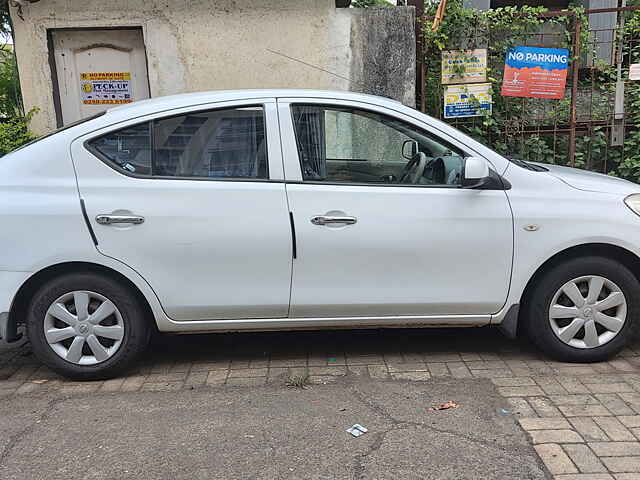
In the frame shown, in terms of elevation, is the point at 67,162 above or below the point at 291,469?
above

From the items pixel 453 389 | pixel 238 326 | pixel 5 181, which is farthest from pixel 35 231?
pixel 453 389

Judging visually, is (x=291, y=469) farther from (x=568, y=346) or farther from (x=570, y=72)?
(x=570, y=72)

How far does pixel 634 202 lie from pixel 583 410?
1369mm

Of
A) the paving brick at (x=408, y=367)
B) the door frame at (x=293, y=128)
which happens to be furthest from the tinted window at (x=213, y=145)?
the paving brick at (x=408, y=367)

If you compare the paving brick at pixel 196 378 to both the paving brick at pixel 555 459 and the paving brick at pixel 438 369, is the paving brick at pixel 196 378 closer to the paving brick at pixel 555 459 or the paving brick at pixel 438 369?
the paving brick at pixel 438 369

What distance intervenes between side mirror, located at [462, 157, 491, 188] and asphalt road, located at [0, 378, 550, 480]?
1.23 metres

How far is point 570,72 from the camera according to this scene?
274 inches

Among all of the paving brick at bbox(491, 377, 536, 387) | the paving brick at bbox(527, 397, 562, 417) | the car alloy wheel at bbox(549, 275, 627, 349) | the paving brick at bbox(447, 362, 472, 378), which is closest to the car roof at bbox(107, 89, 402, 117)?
the car alloy wheel at bbox(549, 275, 627, 349)

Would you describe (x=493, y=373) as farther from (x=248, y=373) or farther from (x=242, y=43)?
(x=242, y=43)

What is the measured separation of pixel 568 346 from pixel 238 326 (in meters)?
2.10

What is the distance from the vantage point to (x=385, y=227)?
11.5 feet

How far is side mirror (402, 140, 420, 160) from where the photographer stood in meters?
3.80

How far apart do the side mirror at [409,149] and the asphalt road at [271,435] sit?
1453 mm

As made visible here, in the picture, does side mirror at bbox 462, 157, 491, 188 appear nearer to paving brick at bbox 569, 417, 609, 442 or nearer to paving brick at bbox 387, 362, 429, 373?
paving brick at bbox 387, 362, 429, 373
